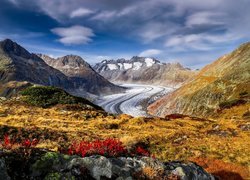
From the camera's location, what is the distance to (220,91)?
147 meters

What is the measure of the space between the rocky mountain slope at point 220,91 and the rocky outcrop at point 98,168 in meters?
103

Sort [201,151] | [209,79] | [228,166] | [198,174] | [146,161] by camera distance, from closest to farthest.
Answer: [146,161]
[198,174]
[228,166]
[201,151]
[209,79]

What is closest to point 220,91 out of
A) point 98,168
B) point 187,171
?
point 187,171

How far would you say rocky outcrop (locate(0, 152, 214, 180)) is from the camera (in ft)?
32.7

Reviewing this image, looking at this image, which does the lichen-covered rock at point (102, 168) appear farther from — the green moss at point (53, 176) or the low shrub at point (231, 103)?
the low shrub at point (231, 103)

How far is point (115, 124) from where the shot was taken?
5694 centimetres

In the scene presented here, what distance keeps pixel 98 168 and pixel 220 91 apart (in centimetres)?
14619

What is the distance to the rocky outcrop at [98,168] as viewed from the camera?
392 inches

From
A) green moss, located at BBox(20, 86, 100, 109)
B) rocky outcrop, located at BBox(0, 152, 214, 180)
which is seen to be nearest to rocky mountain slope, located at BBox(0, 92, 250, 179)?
rocky outcrop, located at BBox(0, 152, 214, 180)

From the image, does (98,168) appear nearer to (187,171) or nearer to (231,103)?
(187,171)

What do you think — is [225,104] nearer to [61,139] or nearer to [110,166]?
[61,139]

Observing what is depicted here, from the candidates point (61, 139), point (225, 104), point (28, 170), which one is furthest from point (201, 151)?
point (225, 104)

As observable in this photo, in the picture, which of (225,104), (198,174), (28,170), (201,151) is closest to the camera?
(28,170)

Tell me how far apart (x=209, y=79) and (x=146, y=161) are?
17060 centimetres
